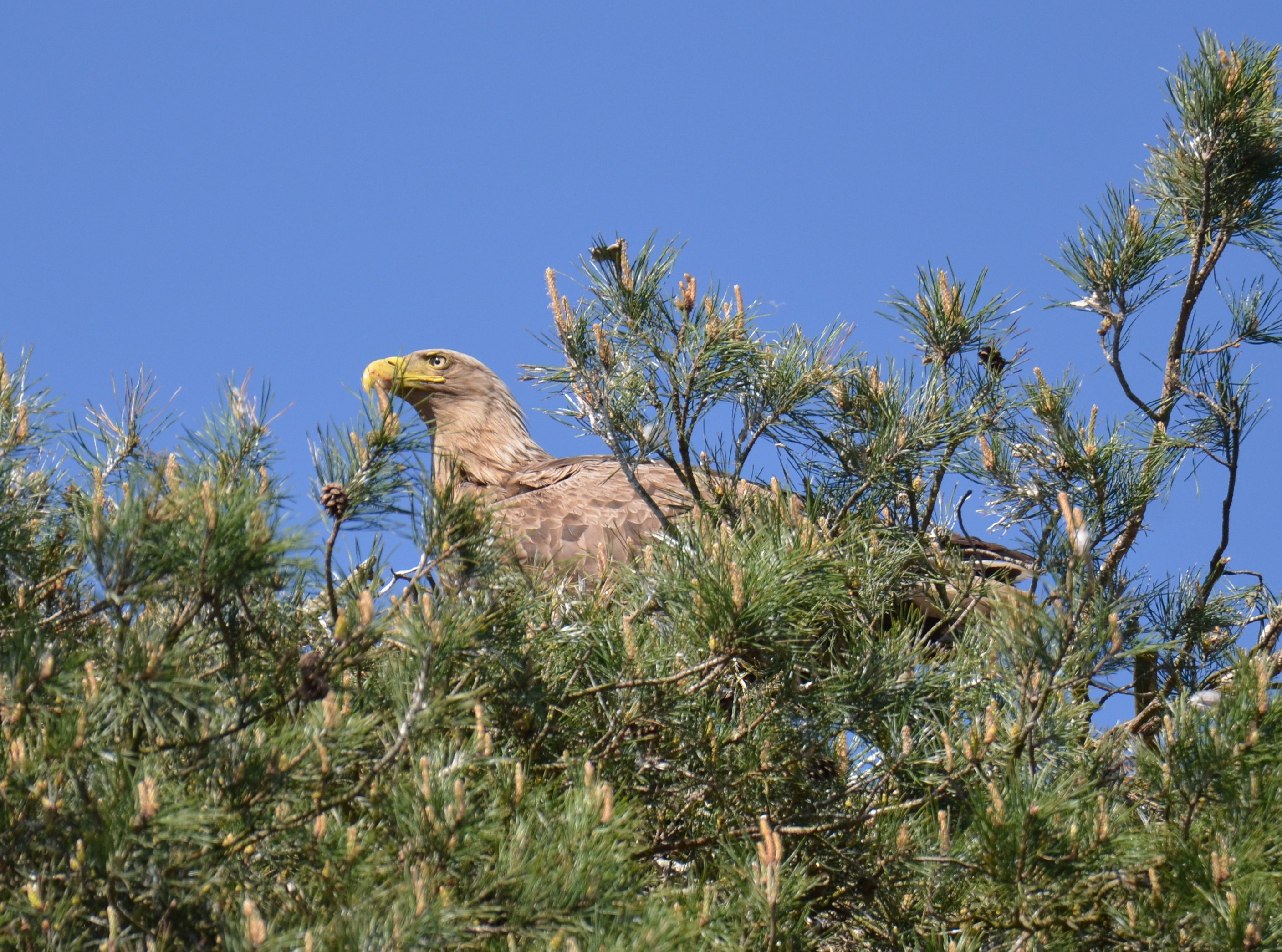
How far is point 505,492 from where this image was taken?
6.13m

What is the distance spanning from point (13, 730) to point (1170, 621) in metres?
3.24

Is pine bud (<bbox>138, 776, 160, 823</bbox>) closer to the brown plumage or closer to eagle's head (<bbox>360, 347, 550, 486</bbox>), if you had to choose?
the brown plumage

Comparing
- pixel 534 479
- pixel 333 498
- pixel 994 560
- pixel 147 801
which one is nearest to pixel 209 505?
pixel 333 498

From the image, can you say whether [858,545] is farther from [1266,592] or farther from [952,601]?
[1266,592]

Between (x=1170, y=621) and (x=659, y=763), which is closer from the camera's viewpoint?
(x=659, y=763)

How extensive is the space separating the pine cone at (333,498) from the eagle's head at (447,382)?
460cm

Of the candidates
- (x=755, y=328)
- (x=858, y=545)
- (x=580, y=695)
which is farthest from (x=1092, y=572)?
(x=755, y=328)

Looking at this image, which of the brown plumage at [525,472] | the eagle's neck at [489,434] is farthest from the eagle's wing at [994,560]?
the eagle's neck at [489,434]

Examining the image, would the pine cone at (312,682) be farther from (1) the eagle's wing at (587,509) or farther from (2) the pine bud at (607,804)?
(1) the eagle's wing at (587,509)

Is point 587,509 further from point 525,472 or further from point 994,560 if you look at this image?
point 994,560

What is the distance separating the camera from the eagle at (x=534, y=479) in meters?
3.65

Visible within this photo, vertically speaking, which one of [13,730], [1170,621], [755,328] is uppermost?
[755,328]

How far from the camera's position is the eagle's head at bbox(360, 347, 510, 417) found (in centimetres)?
716

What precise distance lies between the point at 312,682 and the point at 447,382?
515cm
